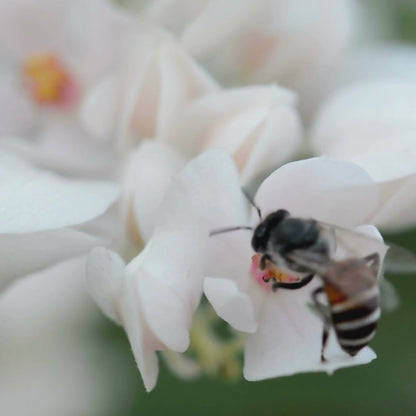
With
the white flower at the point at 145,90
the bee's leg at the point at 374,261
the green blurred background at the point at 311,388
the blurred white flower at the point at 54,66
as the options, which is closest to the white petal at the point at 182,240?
the bee's leg at the point at 374,261

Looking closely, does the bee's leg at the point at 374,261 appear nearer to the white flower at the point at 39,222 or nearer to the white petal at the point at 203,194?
the white petal at the point at 203,194

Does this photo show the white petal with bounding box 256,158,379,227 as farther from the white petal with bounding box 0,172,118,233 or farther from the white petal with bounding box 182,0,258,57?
the white petal with bounding box 182,0,258,57

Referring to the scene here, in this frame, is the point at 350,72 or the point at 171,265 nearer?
the point at 171,265

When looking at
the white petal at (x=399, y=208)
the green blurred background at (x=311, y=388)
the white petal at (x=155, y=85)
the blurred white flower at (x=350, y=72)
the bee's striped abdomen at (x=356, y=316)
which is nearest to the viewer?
the bee's striped abdomen at (x=356, y=316)

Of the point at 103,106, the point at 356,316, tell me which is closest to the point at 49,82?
the point at 103,106

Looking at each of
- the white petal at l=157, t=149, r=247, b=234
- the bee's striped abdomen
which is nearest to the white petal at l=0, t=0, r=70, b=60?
the white petal at l=157, t=149, r=247, b=234

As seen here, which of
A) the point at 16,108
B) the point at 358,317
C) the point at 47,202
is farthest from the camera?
the point at 16,108

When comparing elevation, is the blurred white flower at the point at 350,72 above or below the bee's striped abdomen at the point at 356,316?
below

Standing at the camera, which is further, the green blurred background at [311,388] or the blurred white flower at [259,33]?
the green blurred background at [311,388]

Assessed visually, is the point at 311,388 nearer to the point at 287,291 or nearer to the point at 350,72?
the point at 350,72
